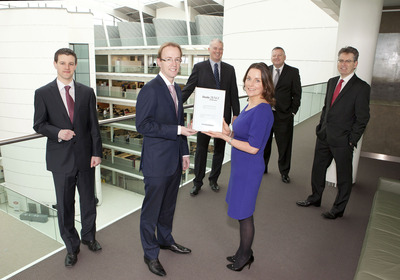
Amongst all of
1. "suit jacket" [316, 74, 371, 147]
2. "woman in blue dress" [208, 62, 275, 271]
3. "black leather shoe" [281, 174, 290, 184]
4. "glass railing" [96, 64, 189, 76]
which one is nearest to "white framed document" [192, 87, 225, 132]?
"woman in blue dress" [208, 62, 275, 271]

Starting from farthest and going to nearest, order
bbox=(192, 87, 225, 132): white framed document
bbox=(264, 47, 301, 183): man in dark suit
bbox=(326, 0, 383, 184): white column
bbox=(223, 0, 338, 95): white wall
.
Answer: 1. bbox=(223, 0, 338, 95): white wall
2. bbox=(264, 47, 301, 183): man in dark suit
3. bbox=(326, 0, 383, 184): white column
4. bbox=(192, 87, 225, 132): white framed document

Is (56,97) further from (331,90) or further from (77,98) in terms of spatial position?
(331,90)

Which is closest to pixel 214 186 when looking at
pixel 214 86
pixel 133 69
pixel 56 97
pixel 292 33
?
pixel 214 86

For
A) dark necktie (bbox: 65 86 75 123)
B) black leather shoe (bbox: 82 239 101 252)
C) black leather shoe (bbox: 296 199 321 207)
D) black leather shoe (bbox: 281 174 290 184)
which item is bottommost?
black leather shoe (bbox: 82 239 101 252)

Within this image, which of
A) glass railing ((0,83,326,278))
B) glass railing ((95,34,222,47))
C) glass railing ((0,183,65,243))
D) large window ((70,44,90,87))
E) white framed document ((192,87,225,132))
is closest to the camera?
white framed document ((192,87,225,132))

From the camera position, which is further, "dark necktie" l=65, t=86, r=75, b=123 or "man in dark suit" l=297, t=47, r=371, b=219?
"man in dark suit" l=297, t=47, r=371, b=219

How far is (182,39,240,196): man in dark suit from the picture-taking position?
3506mm

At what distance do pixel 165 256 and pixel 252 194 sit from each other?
101 centimetres

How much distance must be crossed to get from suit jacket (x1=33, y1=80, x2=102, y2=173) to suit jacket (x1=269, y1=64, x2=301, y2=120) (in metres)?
2.77

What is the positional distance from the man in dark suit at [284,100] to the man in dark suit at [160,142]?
7.64 ft

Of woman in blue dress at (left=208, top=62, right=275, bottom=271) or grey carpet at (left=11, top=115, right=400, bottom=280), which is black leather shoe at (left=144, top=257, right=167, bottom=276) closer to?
grey carpet at (left=11, top=115, right=400, bottom=280)

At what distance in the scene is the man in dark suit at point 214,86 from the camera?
3506 mm

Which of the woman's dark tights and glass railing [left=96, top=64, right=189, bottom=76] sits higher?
glass railing [left=96, top=64, right=189, bottom=76]

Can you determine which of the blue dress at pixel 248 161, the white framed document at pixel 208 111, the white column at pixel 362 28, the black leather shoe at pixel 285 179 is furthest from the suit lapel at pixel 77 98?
the white column at pixel 362 28
